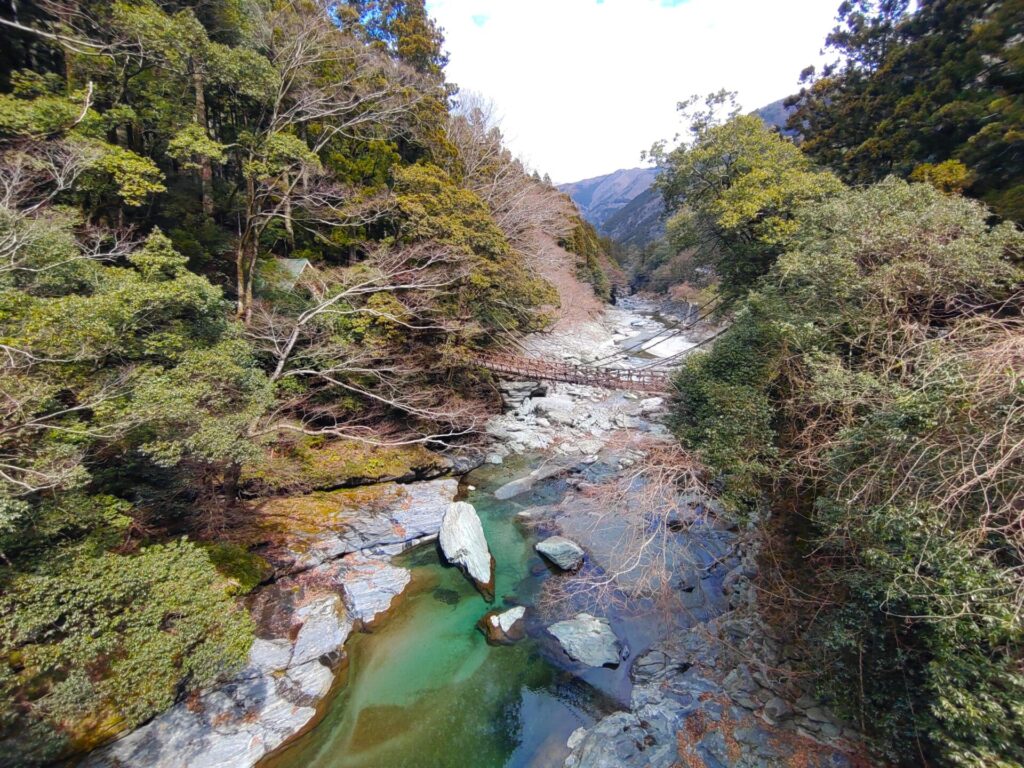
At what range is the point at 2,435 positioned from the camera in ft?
11.0

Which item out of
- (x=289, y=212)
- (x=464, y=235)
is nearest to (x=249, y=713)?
(x=464, y=235)

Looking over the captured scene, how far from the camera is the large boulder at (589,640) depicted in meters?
5.30

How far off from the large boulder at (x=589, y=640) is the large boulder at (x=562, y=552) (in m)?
0.96

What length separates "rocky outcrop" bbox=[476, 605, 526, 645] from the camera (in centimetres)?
564

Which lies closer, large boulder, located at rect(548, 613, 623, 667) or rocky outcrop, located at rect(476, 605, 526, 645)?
large boulder, located at rect(548, 613, 623, 667)

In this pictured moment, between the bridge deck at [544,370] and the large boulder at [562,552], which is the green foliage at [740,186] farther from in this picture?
the large boulder at [562,552]

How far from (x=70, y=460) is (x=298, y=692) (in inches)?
141

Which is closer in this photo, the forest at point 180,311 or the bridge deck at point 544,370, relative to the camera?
the forest at point 180,311

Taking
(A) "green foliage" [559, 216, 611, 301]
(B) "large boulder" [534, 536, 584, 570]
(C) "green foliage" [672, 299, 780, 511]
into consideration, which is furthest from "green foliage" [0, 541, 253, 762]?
(A) "green foliage" [559, 216, 611, 301]

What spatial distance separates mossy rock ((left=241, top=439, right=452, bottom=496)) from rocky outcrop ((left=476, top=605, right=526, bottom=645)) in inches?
154

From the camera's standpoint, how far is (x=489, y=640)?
5.65 metres

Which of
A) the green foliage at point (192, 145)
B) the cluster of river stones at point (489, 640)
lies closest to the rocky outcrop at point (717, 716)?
the cluster of river stones at point (489, 640)

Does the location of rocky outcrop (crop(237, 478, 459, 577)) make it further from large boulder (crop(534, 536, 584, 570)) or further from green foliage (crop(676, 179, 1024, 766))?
green foliage (crop(676, 179, 1024, 766))

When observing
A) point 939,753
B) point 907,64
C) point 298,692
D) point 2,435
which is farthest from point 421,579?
point 907,64
